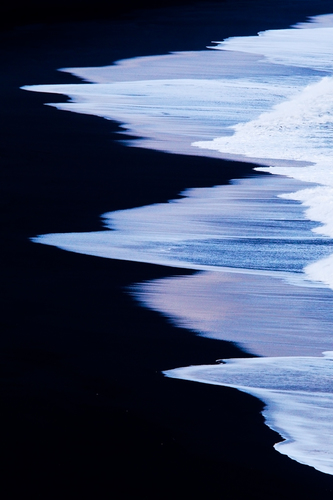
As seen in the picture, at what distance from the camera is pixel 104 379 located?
131 inches

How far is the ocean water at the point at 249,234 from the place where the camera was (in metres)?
3.37

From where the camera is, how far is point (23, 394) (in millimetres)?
Answer: 3178

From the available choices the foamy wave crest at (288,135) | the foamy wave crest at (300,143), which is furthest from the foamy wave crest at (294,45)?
the foamy wave crest at (288,135)

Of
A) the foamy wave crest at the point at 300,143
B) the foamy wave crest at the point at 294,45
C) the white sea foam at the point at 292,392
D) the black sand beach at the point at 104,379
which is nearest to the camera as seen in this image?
the black sand beach at the point at 104,379

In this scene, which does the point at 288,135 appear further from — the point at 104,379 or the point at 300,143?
the point at 104,379

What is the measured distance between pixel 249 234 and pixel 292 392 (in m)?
2.07

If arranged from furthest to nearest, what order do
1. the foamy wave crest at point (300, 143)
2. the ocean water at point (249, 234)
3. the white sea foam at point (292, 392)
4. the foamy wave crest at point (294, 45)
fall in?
the foamy wave crest at point (294, 45)
the foamy wave crest at point (300, 143)
the ocean water at point (249, 234)
the white sea foam at point (292, 392)

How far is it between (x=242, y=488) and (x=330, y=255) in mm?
2283

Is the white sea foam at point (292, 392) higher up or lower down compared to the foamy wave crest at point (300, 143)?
lower down

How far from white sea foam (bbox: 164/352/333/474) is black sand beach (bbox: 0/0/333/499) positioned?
62mm

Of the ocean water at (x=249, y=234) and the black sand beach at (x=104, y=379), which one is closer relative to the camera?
the black sand beach at (x=104, y=379)

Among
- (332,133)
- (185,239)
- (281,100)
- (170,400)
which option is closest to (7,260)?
(185,239)

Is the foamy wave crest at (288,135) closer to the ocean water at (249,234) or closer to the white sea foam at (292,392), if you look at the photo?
the ocean water at (249,234)

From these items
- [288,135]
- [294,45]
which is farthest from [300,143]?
[294,45]
